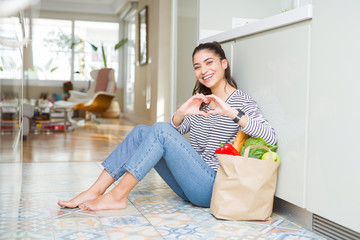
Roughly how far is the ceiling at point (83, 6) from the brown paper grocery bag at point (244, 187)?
8.49 metres

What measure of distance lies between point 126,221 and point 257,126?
2.34 feet

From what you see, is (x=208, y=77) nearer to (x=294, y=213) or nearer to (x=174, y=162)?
(x=174, y=162)

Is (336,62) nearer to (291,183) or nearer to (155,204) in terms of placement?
(291,183)

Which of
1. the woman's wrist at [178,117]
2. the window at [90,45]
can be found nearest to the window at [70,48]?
the window at [90,45]

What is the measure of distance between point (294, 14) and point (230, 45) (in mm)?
644

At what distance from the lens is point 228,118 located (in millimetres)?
2100

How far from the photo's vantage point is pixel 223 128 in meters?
2.11

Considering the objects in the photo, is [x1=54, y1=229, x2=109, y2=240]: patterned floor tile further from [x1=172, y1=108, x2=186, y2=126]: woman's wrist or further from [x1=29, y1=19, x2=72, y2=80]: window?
[x1=29, y1=19, x2=72, y2=80]: window

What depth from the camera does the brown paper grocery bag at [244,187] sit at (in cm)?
182

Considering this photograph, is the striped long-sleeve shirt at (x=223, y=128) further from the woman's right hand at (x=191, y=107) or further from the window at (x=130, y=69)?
the window at (x=130, y=69)

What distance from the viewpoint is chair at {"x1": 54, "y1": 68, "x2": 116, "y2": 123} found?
786cm

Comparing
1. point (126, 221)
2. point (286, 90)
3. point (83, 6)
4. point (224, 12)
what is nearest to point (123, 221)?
point (126, 221)

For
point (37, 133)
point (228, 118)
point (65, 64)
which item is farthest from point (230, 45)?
point (65, 64)

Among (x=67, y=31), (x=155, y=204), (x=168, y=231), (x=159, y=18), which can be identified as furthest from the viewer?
(x=67, y=31)
